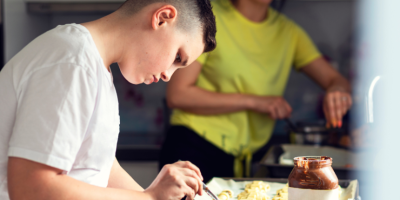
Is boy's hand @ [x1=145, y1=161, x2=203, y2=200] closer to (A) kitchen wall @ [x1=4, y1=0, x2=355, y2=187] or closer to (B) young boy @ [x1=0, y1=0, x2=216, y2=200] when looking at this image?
(B) young boy @ [x1=0, y1=0, x2=216, y2=200]

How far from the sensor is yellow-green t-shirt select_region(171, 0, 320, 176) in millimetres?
1558

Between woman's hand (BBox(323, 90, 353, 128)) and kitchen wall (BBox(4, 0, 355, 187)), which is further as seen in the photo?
kitchen wall (BBox(4, 0, 355, 187))

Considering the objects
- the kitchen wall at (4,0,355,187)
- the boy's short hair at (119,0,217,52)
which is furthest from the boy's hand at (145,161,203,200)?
the kitchen wall at (4,0,355,187)

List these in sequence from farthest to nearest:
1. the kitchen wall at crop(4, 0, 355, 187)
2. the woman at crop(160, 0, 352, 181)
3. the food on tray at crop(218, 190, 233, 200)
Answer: the kitchen wall at crop(4, 0, 355, 187) < the woman at crop(160, 0, 352, 181) < the food on tray at crop(218, 190, 233, 200)

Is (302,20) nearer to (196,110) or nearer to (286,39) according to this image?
(286,39)

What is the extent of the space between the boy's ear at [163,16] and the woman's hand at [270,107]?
88 centimetres

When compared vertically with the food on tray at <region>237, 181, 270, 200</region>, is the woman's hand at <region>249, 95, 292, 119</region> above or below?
above

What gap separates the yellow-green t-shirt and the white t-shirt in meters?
0.86

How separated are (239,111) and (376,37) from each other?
1.09 m

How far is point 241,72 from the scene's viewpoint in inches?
62.2

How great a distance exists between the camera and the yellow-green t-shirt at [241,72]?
5.11ft

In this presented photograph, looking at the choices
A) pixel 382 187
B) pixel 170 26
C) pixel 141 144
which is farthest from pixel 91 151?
pixel 141 144

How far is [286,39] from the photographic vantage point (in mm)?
1758

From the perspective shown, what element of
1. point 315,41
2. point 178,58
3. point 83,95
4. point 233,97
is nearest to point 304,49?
point 233,97
